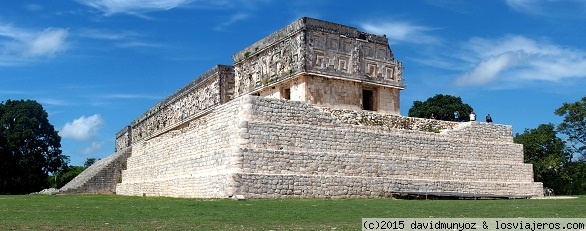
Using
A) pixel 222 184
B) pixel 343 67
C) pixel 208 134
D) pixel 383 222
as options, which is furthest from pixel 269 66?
pixel 383 222

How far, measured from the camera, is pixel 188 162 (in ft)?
67.3

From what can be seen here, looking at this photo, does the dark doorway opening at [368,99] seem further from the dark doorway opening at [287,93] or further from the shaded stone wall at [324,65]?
the dark doorway opening at [287,93]

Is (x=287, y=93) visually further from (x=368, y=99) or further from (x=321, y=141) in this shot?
(x=321, y=141)

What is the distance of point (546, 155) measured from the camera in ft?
120

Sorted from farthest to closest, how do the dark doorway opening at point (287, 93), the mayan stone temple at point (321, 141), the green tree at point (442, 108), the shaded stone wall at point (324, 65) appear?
the green tree at point (442, 108) < the dark doorway opening at point (287, 93) < the shaded stone wall at point (324, 65) < the mayan stone temple at point (321, 141)

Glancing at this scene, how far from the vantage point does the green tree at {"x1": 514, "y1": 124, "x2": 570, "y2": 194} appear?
35.4m

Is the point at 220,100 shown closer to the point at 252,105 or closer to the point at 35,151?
the point at 252,105

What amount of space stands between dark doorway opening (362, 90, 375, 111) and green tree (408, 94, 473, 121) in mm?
22276

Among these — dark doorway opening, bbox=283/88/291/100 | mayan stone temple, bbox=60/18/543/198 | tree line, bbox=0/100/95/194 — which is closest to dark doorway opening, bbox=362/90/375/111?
mayan stone temple, bbox=60/18/543/198

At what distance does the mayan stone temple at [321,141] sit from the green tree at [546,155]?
1180cm

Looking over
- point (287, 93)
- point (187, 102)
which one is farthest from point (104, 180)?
point (287, 93)

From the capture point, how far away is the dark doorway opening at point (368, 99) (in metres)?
24.8

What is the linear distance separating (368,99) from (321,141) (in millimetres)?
5931

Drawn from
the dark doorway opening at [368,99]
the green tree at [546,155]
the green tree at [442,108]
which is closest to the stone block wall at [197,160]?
the dark doorway opening at [368,99]
